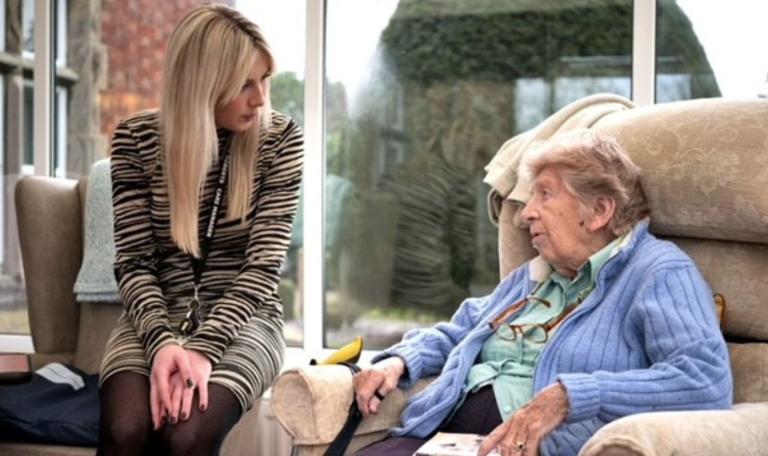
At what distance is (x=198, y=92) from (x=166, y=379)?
2.04 feet

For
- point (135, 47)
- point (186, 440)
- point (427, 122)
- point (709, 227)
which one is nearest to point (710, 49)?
point (427, 122)

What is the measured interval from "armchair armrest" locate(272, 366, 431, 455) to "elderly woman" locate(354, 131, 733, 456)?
55 mm

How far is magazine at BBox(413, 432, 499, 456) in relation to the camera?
190 cm

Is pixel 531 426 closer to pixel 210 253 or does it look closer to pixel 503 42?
pixel 210 253

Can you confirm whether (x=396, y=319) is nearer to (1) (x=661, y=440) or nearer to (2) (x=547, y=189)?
(2) (x=547, y=189)

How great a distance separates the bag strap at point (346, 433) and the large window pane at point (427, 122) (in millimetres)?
1233

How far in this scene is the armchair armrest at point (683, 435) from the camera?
5.12ft

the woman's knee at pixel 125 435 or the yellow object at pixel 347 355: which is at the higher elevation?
the yellow object at pixel 347 355

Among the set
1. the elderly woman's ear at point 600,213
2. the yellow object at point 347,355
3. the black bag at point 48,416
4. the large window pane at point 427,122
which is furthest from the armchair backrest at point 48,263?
the elderly woman's ear at point 600,213

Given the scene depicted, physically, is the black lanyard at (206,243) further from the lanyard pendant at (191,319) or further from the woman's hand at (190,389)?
the woman's hand at (190,389)

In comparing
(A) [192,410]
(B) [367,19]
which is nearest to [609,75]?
(B) [367,19]

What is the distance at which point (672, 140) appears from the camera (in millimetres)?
2145

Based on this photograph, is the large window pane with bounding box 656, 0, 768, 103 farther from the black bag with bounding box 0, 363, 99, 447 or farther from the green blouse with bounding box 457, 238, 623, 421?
the black bag with bounding box 0, 363, 99, 447

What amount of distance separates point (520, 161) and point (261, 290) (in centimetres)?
63
